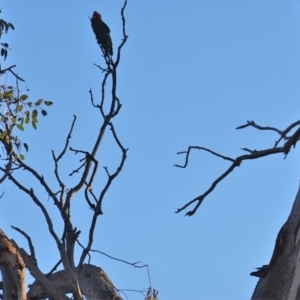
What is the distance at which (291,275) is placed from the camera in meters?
2.80

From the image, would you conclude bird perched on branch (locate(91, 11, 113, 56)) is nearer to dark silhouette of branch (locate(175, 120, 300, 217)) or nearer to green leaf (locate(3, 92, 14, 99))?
green leaf (locate(3, 92, 14, 99))

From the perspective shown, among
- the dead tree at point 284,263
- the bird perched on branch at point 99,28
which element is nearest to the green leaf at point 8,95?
the bird perched on branch at point 99,28

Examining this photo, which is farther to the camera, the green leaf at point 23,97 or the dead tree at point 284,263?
the green leaf at point 23,97

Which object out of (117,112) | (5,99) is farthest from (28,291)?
(5,99)

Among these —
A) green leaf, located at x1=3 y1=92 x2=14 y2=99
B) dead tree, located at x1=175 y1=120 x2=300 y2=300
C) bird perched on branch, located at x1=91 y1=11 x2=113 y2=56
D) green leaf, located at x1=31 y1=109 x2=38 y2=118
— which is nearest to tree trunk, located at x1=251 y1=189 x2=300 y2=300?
dead tree, located at x1=175 y1=120 x2=300 y2=300

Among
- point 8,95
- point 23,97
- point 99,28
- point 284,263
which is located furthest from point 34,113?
point 284,263

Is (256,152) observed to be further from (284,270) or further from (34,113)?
(34,113)

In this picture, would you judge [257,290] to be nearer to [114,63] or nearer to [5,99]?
[114,63]

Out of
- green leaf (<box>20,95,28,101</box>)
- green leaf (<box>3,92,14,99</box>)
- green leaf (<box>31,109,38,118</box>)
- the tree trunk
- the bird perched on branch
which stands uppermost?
the bird perched on branch

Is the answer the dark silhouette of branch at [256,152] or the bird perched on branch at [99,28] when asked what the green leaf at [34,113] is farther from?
the dark silhouette of branch at [256,152]

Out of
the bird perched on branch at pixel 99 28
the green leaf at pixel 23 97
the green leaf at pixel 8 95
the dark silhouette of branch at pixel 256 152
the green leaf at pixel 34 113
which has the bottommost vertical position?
the dark silhouette of branch at pixel 256 152

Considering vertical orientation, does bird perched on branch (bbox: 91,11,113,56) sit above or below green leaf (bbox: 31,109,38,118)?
above

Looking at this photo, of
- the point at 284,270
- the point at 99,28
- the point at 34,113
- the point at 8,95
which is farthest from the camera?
the point at 99,28

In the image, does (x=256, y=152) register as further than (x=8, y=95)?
No
